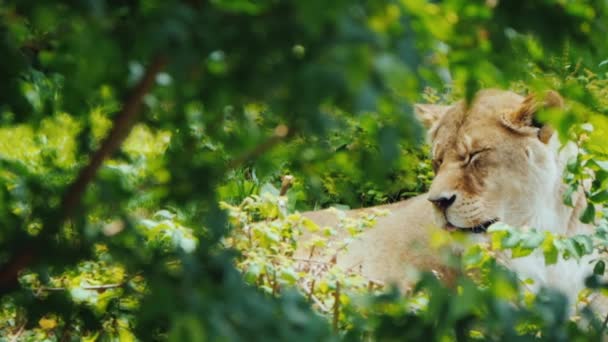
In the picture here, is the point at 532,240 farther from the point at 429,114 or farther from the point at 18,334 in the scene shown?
the point at 429,114

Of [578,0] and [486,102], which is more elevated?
[578,0]

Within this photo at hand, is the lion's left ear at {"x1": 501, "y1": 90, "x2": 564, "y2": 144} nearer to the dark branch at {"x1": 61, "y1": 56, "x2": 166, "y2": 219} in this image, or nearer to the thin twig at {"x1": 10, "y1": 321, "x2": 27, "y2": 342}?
the thin twig at {"x1": 10, "y1": 321, "x2": 27, "y2": 342}

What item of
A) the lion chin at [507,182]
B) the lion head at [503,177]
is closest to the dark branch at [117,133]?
the lion chin at [507,182]

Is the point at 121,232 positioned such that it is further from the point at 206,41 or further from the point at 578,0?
the point at 578,0

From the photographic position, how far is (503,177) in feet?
15.2

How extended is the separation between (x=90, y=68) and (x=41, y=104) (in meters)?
0.75

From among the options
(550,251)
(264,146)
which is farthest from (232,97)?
(550,251)

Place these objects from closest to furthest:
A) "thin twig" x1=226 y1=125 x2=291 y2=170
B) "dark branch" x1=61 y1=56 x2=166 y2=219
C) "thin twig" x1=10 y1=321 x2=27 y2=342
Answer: "dark branch" x1=61 y1=56 x2=166 y2=219 → "thin twig" x1=226 y1=125 x2=291 y2=170 → "thin twig" x1=10 y1=321 x2=27 y2=342

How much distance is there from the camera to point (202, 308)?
4.05 ft

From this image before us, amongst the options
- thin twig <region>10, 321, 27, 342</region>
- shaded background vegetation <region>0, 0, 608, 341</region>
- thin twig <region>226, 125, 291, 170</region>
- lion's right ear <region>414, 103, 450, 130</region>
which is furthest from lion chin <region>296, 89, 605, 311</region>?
thin twig <region>226, 125, 291, 170</region>

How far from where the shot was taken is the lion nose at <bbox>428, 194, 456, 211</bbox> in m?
4.58

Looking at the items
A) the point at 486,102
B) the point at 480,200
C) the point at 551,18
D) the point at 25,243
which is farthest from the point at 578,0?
the point at 486,102

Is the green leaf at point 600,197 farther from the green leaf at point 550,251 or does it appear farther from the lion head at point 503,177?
the lion head at point 503,177

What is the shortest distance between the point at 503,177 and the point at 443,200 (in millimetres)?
299
